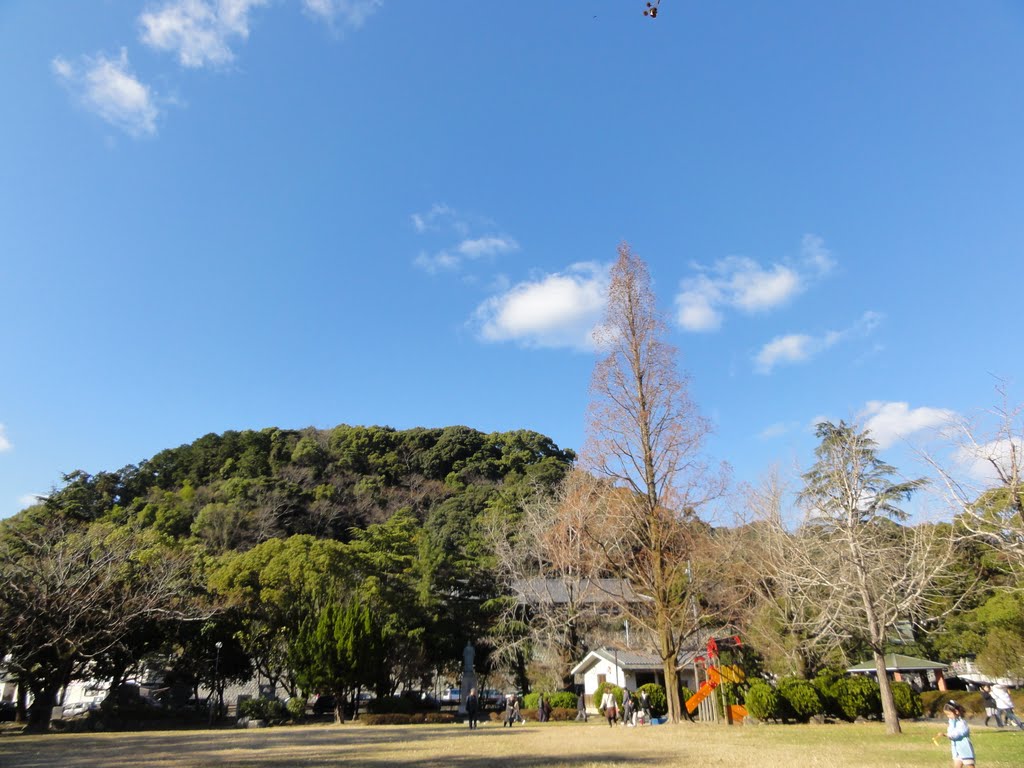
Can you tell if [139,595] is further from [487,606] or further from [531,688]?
[531,688]

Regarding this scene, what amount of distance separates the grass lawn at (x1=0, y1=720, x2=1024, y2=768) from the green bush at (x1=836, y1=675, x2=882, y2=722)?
1.19 metres

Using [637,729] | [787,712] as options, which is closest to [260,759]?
[637,729]

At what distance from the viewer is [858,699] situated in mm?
18969

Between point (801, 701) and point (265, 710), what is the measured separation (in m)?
20.4

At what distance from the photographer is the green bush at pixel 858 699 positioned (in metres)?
19.0

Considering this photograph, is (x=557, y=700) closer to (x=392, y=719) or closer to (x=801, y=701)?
(x=392, y=719)

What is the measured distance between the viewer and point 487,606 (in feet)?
119

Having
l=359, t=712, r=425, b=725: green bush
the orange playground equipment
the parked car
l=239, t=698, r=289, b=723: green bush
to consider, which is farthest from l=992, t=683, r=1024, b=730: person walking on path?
the parked car

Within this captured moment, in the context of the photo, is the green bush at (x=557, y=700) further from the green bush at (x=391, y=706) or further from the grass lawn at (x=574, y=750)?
the grass lawn at (x=574, y=750)

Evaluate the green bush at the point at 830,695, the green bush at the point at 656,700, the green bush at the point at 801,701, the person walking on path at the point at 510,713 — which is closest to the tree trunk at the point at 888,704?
the green bush at the point at 801,701

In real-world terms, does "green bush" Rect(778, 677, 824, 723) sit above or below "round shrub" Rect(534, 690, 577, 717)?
above

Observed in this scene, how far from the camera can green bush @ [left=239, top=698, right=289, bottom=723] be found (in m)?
26.4

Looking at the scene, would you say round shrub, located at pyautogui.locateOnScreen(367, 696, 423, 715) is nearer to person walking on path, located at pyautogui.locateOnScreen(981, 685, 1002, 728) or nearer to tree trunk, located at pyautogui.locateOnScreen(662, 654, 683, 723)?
tree trunk, located at pyautogui.locateOnScreen(662, 654, 683, 723)

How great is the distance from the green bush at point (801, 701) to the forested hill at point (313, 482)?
32213 millimetres
